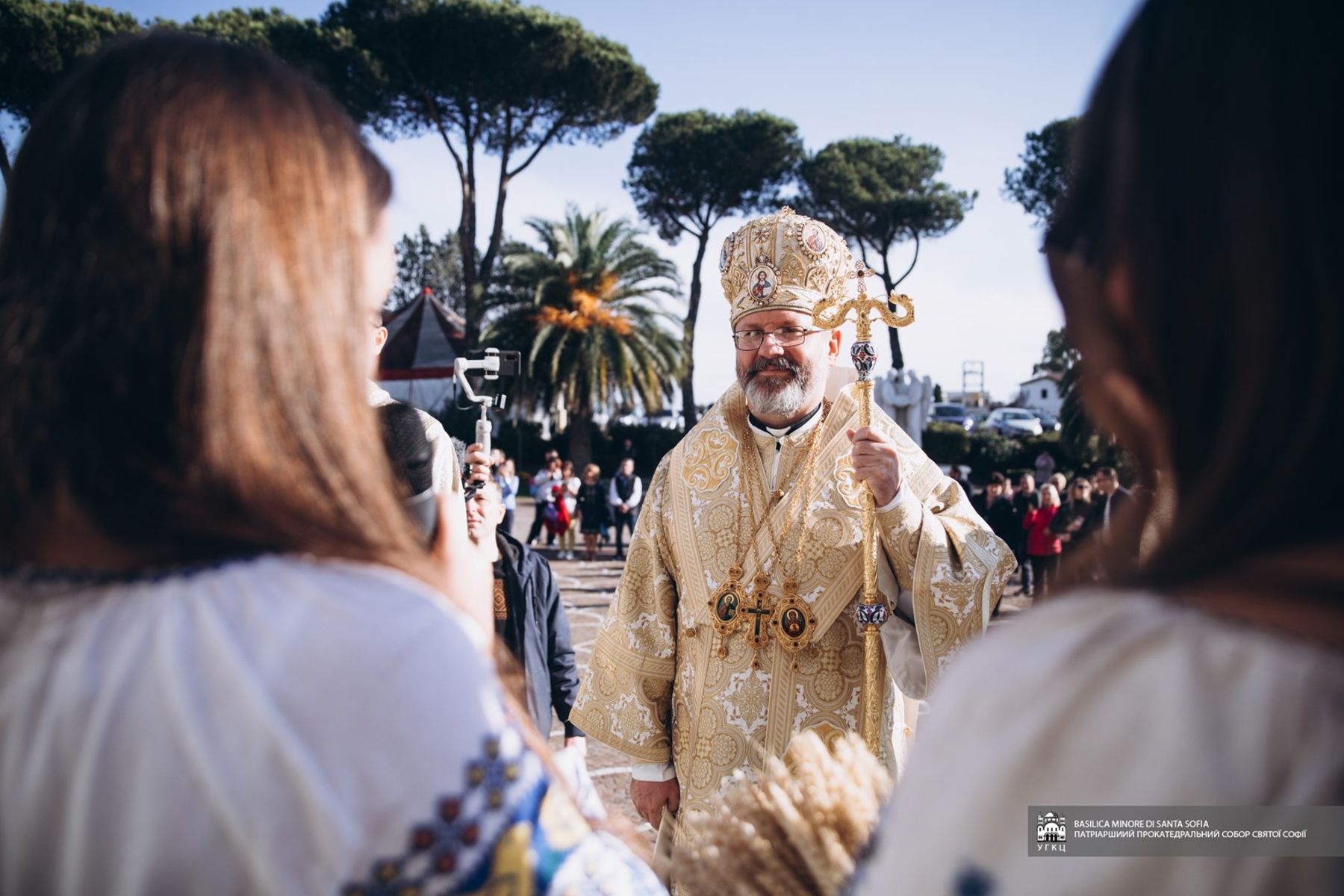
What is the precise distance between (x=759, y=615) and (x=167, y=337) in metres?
2.34

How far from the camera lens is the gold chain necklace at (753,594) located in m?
3.01

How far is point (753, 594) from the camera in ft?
9.99

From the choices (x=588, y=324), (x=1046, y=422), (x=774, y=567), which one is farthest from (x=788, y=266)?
(x=1046, y=422)

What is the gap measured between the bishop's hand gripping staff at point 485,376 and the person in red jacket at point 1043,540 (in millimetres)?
9743

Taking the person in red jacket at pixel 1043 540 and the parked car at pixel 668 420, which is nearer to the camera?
the person in red jacket at pixel 1043 540

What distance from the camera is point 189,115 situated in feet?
3.09

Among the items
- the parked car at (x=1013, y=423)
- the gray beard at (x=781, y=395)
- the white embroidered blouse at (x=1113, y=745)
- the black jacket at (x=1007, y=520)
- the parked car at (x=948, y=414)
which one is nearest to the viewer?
the white embroidered blouse at (x=1113, y=745)

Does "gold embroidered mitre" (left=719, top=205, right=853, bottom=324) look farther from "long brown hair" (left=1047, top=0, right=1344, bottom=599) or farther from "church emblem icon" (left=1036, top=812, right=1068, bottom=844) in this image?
"church emblem icon" (left=1036, top=812, right=1068, bottom=844)

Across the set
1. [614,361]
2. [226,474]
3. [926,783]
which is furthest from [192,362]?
[614,361]

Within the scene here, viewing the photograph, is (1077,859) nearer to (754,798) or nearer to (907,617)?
(754,798)

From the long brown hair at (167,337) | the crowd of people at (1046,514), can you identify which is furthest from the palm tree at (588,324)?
the long brown hair at (167,337)

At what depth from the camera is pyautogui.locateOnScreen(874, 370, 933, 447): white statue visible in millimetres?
15766

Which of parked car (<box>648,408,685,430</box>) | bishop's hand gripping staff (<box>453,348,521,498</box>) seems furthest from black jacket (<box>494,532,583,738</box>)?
parked car (<box>648,408,685,430</box>)
